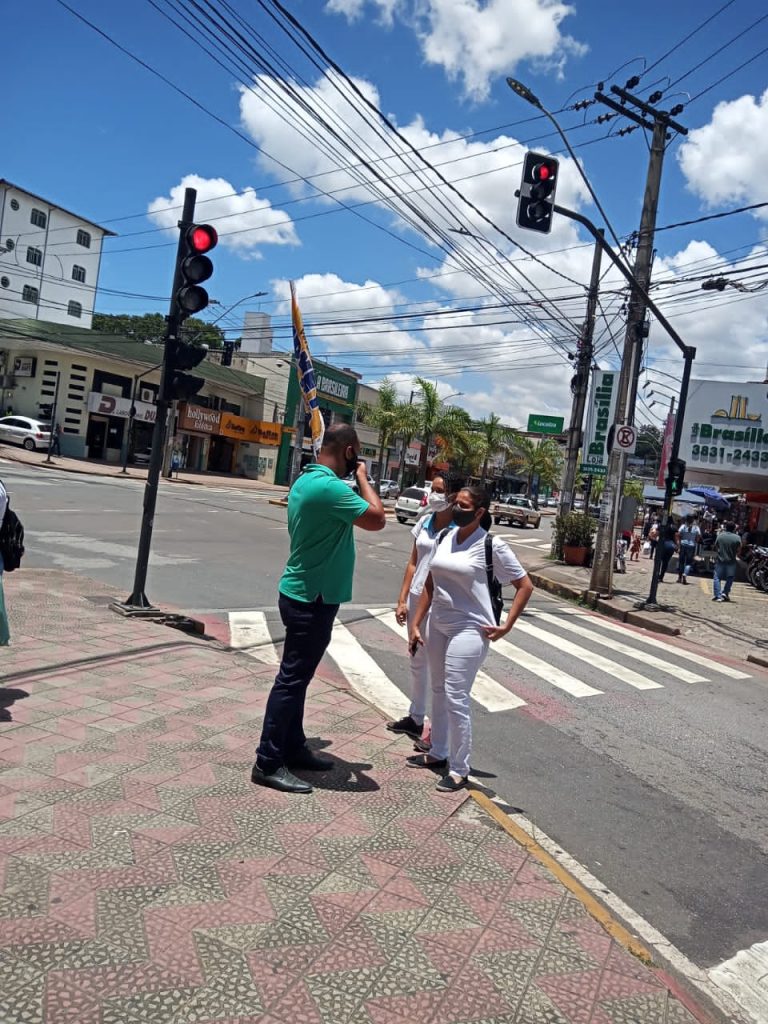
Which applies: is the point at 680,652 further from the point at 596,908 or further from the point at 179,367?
the point at 596,908

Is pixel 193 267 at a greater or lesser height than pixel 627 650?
greater

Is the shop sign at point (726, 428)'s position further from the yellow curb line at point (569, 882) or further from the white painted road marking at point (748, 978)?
the white painted road marking at point (748, 978)

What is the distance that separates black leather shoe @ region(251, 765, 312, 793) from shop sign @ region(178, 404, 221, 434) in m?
42.7

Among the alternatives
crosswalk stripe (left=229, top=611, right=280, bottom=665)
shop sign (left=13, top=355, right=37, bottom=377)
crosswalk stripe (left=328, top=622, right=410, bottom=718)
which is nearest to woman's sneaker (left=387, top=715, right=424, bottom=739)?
crosswalk stripe (left=328, top=622, right=410, bottom=718)

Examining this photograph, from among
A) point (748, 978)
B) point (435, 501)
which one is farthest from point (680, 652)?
point (748, 978)

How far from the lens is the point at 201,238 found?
25.2ft

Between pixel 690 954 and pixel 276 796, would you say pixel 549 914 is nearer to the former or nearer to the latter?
pixel 690 954

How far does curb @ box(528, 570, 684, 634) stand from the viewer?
13.6 meters

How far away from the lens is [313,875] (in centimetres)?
322

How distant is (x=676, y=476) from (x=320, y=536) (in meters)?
13.2

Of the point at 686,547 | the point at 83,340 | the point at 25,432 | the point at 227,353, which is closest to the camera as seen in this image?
the point at 686,547

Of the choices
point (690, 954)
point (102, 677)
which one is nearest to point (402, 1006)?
point (690, 954)

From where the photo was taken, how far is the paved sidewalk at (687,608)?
13.2m

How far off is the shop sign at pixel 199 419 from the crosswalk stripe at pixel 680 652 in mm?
35513
